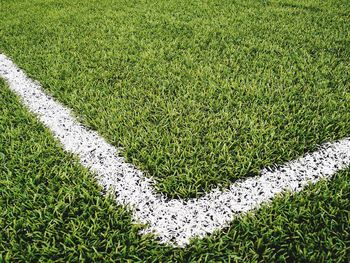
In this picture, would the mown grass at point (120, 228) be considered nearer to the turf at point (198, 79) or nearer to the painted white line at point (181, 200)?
the painted white line at point (181, 200)

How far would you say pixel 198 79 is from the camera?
8.27 ft

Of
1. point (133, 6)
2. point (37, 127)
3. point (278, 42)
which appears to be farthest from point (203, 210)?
point (133, 6)

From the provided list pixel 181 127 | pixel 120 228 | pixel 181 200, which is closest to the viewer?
pixel 120 228

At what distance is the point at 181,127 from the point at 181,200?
57 cm

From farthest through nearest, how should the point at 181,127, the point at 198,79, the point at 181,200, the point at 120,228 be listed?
the point at 198,79 < the point at 181,127 < the point at 181,200 < the point at 120,228

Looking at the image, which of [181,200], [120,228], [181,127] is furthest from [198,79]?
[120,228]

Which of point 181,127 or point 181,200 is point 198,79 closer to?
point 181,127

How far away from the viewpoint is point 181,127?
6.39 ft

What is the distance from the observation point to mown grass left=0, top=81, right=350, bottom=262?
49.5 inches

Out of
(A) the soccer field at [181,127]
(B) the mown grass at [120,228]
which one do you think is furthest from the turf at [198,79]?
(B) the mown grass at [120,228]

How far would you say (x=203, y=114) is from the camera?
80.4 inches

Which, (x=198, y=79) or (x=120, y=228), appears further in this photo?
(x=198, y=79)

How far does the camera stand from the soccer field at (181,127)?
131 centimetres

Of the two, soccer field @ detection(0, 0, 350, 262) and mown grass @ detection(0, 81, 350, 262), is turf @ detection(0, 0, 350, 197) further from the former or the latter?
mown grass @ detection(0, 81, 350, 262)
